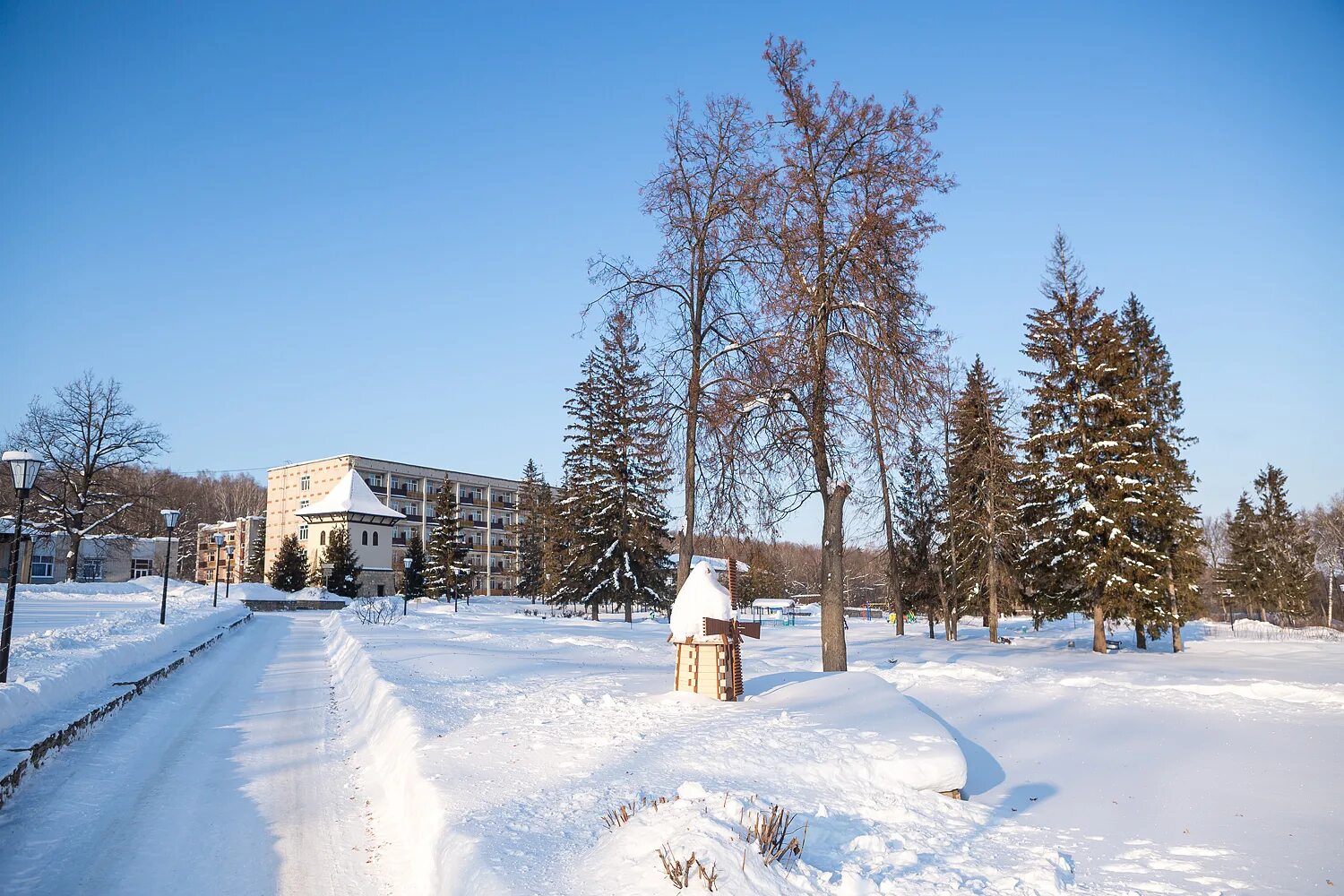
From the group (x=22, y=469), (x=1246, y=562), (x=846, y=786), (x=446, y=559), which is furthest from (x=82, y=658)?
(x=1246, y=562)

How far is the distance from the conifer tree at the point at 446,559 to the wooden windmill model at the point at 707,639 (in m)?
49.7

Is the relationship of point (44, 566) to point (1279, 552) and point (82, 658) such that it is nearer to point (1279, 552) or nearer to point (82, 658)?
point (82, 658)

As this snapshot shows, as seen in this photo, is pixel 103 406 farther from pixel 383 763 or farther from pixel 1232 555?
pixel 1232 555

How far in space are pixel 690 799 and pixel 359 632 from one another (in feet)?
62.5

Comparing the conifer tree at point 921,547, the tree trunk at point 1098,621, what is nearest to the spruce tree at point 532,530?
the conifer tree at point 921,547

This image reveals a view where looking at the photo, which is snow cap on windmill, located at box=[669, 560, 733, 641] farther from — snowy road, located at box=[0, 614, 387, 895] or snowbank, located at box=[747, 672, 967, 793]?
snowy road, located at box=[0, 614, 387, 895]

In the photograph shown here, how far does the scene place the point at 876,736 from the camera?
26.9 ft

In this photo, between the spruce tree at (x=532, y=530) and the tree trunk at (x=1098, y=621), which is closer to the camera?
the tree trunk at (x=1098, y=621)

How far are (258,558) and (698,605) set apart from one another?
80908mm

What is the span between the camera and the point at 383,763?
287 inches

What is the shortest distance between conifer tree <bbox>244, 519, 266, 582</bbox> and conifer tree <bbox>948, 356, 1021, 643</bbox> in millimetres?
67486

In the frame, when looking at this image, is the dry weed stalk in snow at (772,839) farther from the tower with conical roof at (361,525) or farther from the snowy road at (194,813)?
the tower with conical roof at (361,525)

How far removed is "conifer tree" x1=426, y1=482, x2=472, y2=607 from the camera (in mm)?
58219

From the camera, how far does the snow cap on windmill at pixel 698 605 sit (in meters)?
10.2
